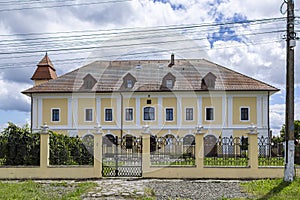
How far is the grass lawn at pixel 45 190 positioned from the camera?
9336 mm

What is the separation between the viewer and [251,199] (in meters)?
9.02

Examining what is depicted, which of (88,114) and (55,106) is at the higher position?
(55,106)

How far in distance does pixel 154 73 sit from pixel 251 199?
82.4ft

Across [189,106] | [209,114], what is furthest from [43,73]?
[209,114]

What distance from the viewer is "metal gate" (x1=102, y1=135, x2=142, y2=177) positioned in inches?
513

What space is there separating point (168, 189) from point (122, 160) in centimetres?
342

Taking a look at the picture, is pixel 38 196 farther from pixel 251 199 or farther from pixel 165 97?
pixel 165 97

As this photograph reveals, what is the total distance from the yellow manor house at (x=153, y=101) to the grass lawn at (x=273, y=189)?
70.7 ft

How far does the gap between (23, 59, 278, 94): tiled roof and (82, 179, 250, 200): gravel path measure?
21.0 meters

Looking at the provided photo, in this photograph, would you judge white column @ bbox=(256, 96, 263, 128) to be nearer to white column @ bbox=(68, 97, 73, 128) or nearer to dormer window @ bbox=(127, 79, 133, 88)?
dormer window @ bbox=(127, 79, 133, 88)

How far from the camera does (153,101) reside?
34.3 meters

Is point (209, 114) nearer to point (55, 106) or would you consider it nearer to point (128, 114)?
point (128, 114)

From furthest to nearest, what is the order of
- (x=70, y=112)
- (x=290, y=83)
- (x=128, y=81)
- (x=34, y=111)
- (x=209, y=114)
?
1. (x=34, y=111)
2. (x=70, y=112)
3. (x=209, y=114)
4. (x=128, y=81)
5. (x=290, y=83)

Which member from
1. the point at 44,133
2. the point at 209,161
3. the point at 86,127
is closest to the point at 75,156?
the point at 44,133
